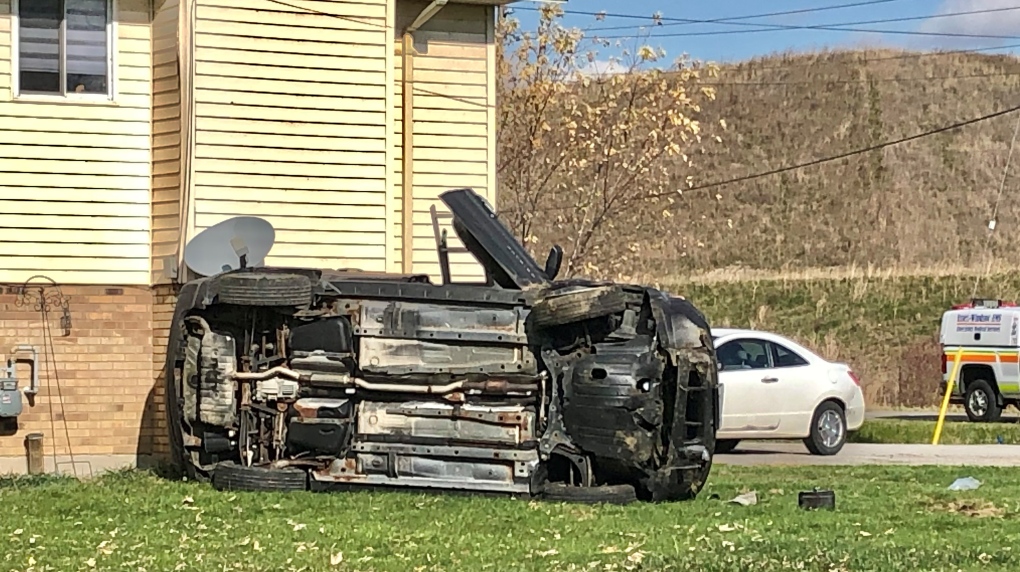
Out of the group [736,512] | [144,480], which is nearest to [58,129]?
[144,480]

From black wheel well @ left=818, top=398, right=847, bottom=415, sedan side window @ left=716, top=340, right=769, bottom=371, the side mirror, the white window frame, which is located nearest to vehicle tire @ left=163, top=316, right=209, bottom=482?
the side mirror

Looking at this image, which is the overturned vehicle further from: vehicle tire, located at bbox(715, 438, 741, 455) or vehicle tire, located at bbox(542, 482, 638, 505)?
vehicle tire, located at bbox(715, 438, 741, 455)

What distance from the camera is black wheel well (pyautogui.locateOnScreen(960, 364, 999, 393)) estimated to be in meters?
25.3

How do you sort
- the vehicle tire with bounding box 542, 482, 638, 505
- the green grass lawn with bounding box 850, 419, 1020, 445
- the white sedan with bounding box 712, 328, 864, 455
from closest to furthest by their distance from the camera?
the vehicle tire with bounding box 542, 482, 638, 505
the white sedan with bounding box 712, 328, 864, 455
the green grass lawn with bounding box 850, 419, 1020, 445

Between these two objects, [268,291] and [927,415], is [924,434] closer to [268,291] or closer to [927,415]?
[927,415]

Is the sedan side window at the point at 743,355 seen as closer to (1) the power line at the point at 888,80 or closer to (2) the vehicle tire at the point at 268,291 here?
(2) the vehicle tire at the point at 268,291

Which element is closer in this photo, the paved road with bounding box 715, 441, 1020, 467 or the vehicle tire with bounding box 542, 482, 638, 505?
the vehicle tire with bounding box 542, 482, 638, 505

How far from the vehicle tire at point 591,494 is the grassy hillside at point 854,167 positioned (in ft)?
141

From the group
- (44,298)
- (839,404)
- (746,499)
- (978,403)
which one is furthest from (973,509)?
(978,403)

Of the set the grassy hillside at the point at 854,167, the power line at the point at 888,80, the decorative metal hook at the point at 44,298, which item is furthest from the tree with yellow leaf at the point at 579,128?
the power line at the point at 888,80

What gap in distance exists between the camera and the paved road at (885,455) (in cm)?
1686

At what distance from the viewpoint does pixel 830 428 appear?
18.4 m

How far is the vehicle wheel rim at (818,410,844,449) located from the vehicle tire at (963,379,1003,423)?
301 inches

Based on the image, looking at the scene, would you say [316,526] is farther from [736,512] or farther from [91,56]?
[91,56]
